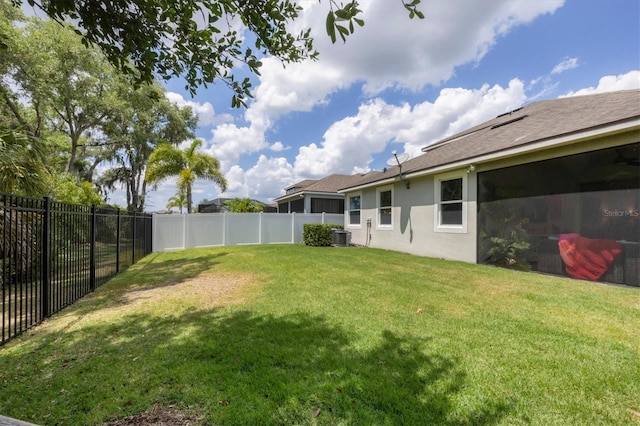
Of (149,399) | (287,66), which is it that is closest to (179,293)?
(149,399)

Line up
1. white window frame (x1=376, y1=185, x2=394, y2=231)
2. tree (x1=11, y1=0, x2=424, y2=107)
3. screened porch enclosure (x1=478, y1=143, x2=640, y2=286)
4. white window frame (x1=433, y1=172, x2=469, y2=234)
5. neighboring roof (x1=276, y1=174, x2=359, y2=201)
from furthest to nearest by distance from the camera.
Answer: neighboring roof (x1=276, y1=174, x2=359, y2=201) < white window frame (x1=376, y1=185, x2=394, y2=231) < white window frame (x1=433, y1=172, x2=469, y2=234) < screened porch enclosure (x1=478, y1=143, x2=640, y2=286) < tree (x1=11, y1=0, x2=424, y2=107)

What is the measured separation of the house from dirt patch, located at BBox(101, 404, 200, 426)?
798cm

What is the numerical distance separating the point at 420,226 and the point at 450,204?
61.3 inches

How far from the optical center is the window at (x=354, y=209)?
51.9ft

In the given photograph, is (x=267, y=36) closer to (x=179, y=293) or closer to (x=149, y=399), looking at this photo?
(x=149, y=399)

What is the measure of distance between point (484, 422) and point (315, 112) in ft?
62.5

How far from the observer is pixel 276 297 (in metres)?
5.29

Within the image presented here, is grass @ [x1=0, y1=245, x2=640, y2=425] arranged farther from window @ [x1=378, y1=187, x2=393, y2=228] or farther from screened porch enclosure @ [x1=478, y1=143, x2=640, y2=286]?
window @ [x1=378, y1=187, x2=393, y2=228]

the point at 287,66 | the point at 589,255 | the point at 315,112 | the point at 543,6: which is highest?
the point at 315,112

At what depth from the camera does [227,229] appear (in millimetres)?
15062

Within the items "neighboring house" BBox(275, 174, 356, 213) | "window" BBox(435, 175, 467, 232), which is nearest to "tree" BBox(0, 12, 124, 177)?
"neighboring house" BBox(275, 174, 356, 213)

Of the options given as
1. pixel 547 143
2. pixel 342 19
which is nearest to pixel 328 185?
pixel 547 143

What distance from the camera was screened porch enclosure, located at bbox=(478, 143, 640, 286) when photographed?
5.86 meters

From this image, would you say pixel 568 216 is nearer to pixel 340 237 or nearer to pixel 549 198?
pixel 549 198
